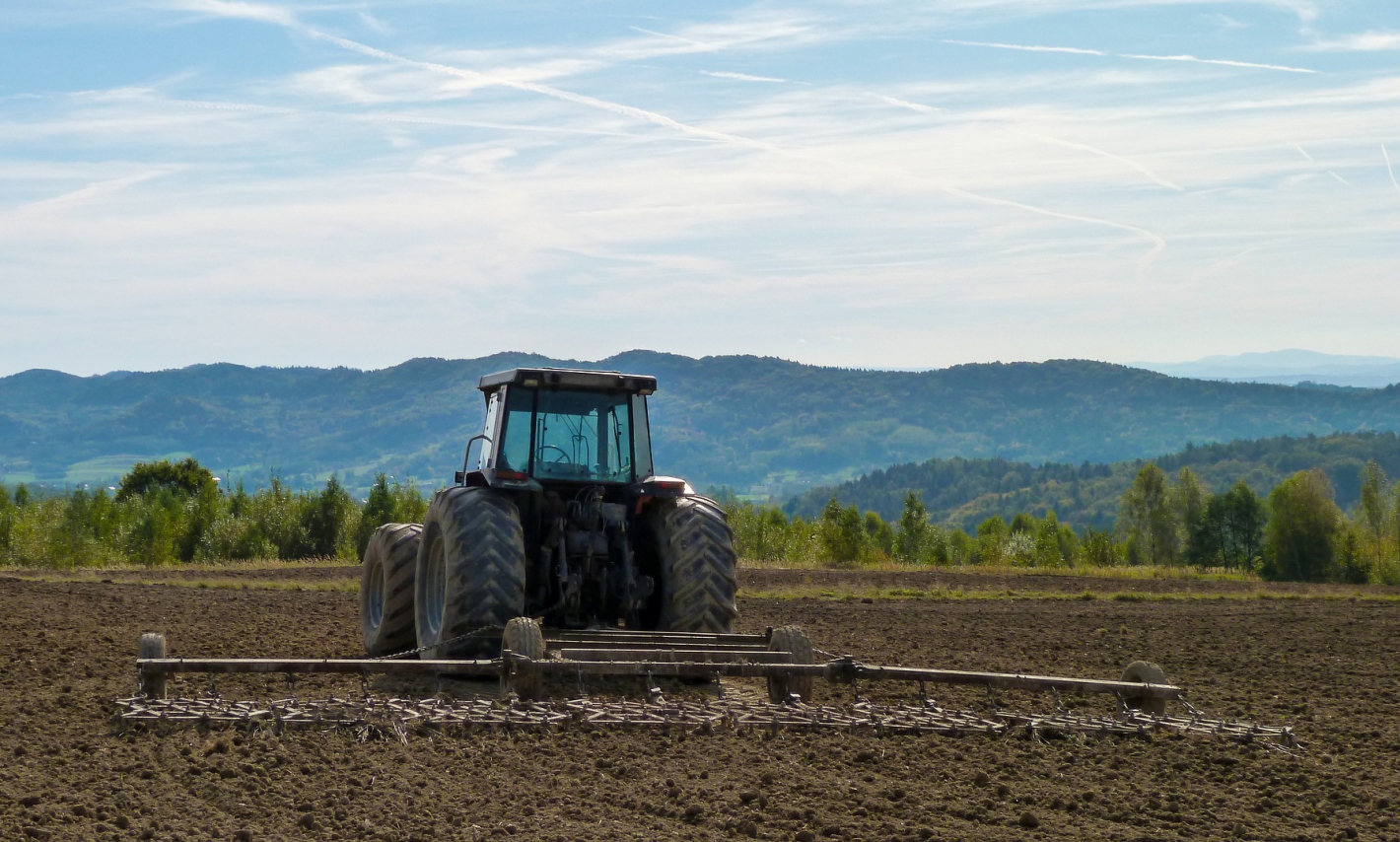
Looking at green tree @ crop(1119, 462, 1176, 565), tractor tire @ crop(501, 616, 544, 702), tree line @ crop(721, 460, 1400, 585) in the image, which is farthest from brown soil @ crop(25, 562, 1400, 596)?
green tree @ crop(1119, 462, 1176, 565)

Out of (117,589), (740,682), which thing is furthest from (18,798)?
(117,589)

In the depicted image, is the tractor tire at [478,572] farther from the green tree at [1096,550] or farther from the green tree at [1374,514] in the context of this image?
the green tree at [1096,550]

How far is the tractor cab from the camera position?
39.7 feet

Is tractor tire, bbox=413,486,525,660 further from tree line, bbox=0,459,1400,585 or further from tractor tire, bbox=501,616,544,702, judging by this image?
tree line, bbox=0,459,1400,585

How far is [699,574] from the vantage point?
→ 37.4 ft

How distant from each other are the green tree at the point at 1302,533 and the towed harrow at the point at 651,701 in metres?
41.1

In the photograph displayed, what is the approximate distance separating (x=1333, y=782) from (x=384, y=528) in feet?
29.2

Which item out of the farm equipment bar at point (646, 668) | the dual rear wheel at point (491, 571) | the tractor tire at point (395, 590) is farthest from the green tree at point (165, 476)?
the farm equipment bar at point (646, 668)

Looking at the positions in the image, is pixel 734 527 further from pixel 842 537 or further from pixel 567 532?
pixel 567 532

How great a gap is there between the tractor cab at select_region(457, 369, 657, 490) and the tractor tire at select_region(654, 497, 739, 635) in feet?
3.32

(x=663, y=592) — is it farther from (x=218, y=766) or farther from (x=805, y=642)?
(x=218, y=766)

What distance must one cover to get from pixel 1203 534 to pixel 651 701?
54032 millimetres

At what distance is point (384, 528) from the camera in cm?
1379

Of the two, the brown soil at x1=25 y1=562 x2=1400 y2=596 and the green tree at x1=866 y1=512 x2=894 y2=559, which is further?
the green tree at x1=866 y1=512 x2=894 y2=559
